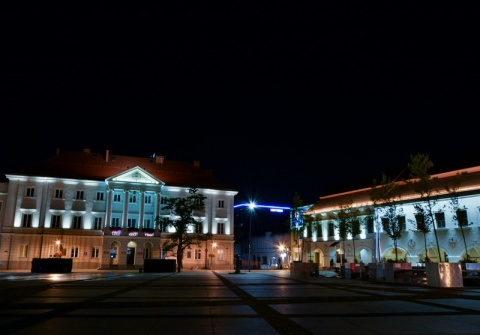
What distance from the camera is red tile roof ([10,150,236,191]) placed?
6336 cm

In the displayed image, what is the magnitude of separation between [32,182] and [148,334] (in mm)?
60793

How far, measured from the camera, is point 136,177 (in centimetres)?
6512

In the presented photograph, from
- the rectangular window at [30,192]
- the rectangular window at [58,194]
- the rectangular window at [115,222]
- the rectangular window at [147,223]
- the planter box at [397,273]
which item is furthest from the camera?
the rectangular window at [147,223]

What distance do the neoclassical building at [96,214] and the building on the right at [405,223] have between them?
17649mm

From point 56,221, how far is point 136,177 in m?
13.2

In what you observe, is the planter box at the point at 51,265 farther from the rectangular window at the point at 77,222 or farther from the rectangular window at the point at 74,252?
the rectangular window at the point at 77,222

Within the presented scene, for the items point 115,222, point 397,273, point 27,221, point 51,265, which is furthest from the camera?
point 115,222

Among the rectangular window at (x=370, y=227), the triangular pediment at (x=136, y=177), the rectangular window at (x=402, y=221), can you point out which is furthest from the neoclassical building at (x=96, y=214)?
the rectangular window at (x=402, y=221)

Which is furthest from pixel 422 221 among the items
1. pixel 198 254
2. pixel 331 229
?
pixel 198 254

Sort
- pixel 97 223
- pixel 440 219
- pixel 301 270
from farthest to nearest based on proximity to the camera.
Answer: pixel 97 223, pixel 440 219, pixel 301 270

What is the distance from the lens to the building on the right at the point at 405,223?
43.5 metres

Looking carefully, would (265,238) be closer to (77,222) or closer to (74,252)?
(77,222)

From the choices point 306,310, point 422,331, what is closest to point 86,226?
point 306,310

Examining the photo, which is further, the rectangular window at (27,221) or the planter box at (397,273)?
the rectangular window at (27,221)
